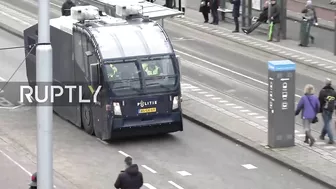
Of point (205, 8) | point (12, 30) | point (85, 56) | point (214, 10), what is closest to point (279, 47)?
point (214, 10)

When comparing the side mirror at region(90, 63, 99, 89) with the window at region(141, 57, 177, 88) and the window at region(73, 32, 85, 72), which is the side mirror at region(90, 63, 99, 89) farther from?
the window at region(141, 57, 177, 88)

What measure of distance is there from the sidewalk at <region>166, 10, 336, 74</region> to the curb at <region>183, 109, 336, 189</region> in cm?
783

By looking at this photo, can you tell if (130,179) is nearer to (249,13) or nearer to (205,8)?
(249,13)

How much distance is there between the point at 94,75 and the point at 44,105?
10.3 metres

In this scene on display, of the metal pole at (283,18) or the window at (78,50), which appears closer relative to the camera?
the window at (78,50)

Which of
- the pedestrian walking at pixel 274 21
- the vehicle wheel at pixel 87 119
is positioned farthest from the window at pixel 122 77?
the pedestrian walking at pixel 274 21

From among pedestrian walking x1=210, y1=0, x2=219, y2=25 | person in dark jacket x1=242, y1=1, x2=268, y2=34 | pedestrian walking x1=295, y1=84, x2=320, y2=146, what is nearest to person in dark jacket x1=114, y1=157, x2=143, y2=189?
pedestrian walking x1=295, y1=84, x2=320, y2=146

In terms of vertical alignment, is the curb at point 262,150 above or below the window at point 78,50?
below

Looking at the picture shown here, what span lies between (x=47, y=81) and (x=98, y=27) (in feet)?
36.7

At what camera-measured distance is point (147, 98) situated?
72.5ft

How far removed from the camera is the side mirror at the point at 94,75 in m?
22.1

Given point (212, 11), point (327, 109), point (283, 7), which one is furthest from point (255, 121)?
point (212, 11)

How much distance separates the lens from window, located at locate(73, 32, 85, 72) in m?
23.2

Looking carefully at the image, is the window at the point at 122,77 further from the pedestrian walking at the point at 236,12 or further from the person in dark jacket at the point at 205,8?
the person in dark jacket at the point at 205,8
